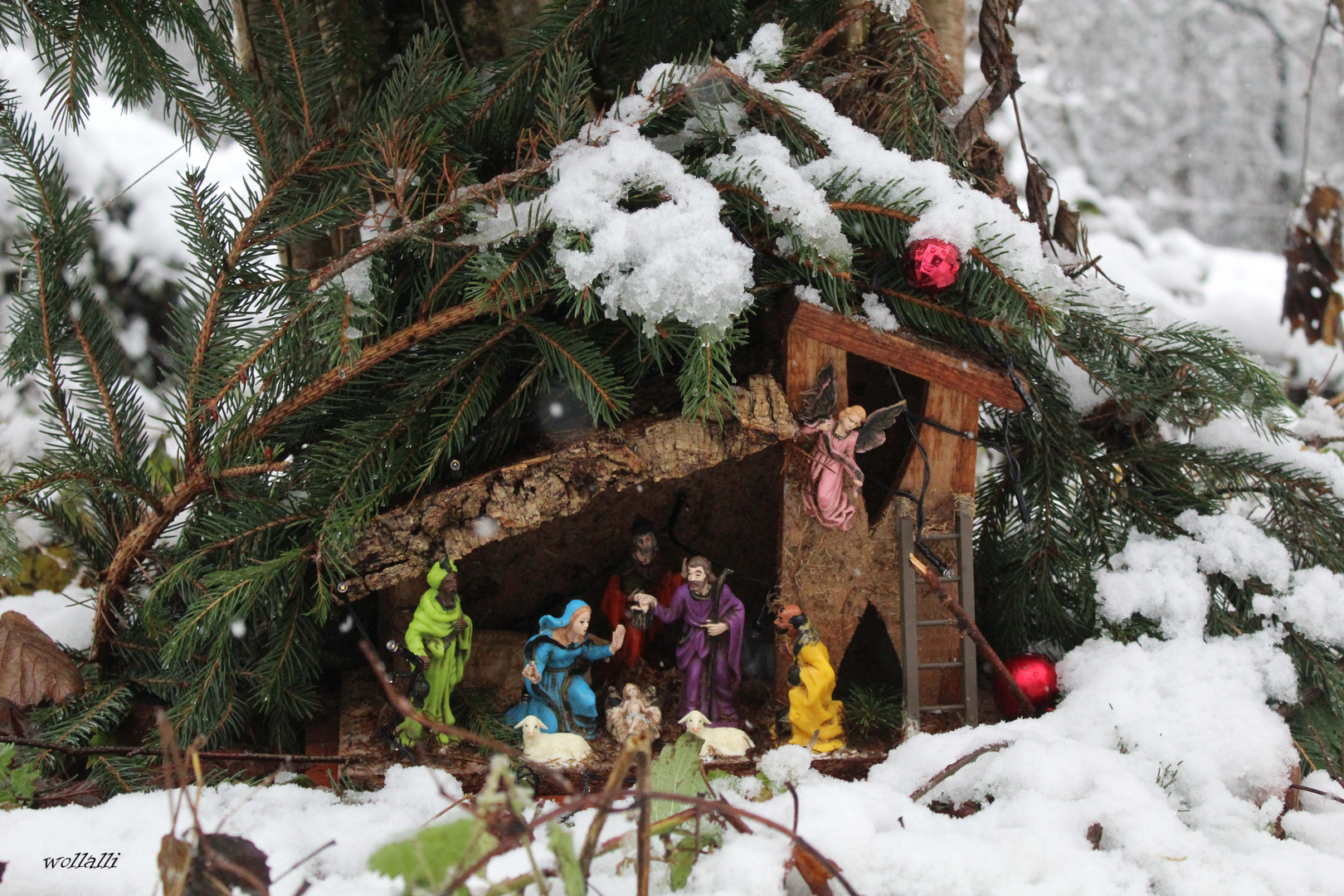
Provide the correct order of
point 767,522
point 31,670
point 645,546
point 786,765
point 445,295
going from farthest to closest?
point 767,522
point 645,546
point 31,670
point 445,295
point 786,765

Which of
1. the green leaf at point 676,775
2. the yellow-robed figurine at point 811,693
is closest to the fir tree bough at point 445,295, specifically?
the yellow-robed figurine at point 811,693

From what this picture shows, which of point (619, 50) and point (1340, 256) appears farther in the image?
point (1340, 256)

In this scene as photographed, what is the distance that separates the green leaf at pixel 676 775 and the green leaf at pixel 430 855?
395mm

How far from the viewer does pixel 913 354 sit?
1.76 meters

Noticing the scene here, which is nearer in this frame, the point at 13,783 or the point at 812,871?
the point at 812,871

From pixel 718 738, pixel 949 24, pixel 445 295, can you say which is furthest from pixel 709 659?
pixel 949 24

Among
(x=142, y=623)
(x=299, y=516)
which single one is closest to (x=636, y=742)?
(x=299, y=516)

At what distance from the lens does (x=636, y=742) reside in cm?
94

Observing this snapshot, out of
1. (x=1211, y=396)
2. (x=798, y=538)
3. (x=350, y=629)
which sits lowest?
(x=350, y=629)

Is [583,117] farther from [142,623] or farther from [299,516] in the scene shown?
[142,623]

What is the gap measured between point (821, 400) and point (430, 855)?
1104 mm

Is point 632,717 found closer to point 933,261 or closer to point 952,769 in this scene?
point 952,769

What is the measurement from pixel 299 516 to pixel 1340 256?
269cm

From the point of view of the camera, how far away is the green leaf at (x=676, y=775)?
1.32 meters
